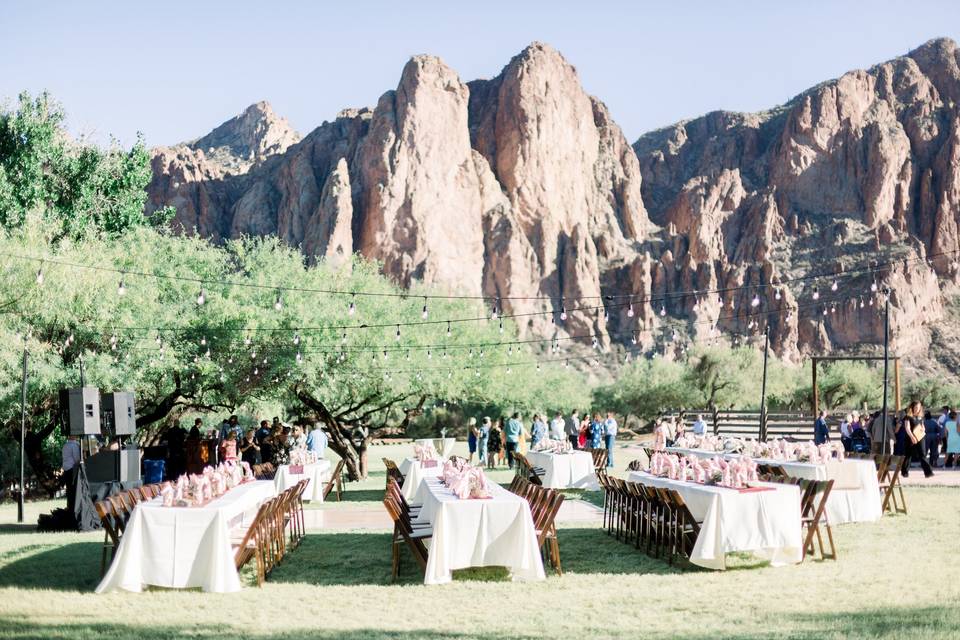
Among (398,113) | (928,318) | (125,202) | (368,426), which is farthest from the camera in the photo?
(928,318)

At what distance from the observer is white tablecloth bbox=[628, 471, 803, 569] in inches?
400

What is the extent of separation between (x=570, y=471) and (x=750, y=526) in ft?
35.9

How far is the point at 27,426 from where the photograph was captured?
952 inches

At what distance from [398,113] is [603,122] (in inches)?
1822

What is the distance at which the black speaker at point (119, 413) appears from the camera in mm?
16688

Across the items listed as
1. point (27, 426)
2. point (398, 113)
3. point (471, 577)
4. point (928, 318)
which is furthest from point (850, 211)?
point (471, 577)

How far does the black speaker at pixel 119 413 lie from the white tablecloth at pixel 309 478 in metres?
2.72

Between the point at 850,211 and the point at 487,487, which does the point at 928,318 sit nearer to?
the point at 850,211

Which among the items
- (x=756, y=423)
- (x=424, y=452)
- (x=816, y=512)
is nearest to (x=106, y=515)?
(x=816, y=512)

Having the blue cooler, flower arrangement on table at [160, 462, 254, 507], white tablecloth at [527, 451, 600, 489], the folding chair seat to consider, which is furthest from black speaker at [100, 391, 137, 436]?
the folding chair seat

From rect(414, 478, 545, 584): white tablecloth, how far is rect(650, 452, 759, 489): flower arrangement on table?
249 cm

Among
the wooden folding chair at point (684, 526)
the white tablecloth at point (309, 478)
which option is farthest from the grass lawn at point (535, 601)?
the white tablecloth at point (309, 478)

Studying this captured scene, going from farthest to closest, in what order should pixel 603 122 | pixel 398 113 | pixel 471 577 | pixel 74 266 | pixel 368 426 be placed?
pixel 603 122
pixel 398 113
pixel 368 426
pixel 74 266
pixel 471 577

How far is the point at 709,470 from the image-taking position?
11.5 meters
